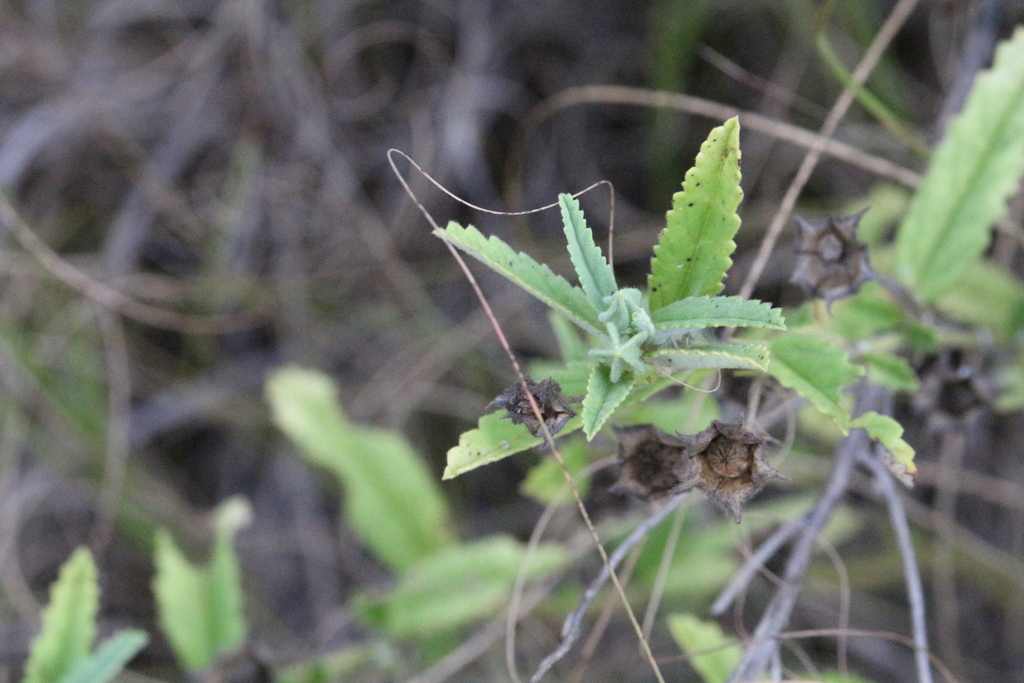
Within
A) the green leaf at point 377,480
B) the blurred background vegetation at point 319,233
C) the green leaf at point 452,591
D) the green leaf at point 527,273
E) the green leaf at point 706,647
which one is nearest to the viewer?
the green leaf at point 527,273

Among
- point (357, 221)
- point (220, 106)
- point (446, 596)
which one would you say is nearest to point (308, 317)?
point (357, 221)

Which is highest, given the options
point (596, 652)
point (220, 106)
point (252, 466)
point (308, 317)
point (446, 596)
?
point (220, 106)

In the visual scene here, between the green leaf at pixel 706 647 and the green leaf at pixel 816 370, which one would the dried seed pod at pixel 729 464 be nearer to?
the green leaf at pixel 816 370

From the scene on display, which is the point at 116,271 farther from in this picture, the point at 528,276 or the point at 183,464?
the point at 528,276

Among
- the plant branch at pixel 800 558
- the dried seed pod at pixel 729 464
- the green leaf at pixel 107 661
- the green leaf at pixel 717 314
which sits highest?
the green leaf at pixel 717 314

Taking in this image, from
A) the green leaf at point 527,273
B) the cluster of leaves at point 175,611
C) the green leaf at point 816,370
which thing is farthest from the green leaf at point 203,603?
the green leaf at point 816,370

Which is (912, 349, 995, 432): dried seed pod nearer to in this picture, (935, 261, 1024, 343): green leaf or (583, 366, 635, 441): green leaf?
(935, 261, 1024, 343): green leaf
